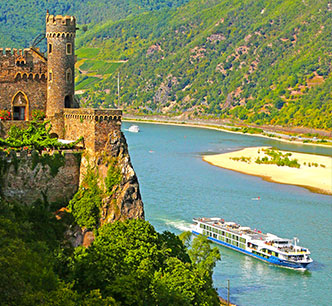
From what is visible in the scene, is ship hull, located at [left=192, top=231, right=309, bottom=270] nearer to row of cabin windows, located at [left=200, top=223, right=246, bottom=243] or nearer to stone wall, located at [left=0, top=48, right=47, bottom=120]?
row of cabin windows, located at [left=200, top=223, right=246, bottom=243]

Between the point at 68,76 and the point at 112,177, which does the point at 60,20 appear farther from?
the point at 112,177

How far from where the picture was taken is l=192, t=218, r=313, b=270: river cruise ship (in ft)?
191

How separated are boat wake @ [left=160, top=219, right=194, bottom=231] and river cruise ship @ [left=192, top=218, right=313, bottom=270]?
62cm

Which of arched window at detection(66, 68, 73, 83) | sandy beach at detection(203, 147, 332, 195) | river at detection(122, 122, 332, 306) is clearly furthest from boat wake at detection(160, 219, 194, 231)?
sandy beach at detection(203, 147, 332, 195)

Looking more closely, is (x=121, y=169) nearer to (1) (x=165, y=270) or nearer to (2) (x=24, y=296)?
(1) (x=165, y=270)

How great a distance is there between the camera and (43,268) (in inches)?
1141

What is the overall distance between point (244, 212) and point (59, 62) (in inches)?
1317

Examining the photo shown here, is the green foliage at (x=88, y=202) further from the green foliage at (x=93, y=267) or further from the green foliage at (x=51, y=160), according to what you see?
the green foliage at (x=51, y=160)

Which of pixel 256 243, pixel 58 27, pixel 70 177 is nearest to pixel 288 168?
pixel 256 243

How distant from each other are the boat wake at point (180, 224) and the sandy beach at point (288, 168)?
2815 centimetres

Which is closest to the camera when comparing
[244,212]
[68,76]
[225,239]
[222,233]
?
[68,76]

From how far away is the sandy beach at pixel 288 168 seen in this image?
319 feet

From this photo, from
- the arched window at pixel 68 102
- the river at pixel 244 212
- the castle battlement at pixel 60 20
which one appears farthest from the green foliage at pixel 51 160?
the river at pixel 244 212

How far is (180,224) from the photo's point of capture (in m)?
67.1
